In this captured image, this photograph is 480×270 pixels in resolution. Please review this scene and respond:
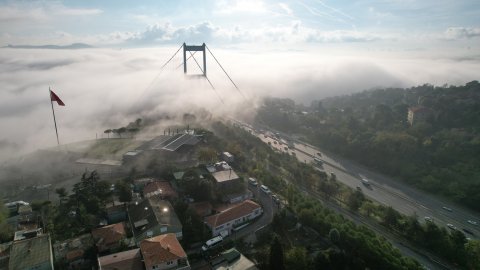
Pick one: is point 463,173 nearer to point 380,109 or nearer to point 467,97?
point 380,109

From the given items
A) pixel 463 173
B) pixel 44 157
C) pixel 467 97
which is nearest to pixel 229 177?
pixel 44 157

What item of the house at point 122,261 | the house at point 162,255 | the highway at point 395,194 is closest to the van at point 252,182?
the house at point 162,255

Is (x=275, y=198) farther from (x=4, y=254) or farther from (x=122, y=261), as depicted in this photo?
(x=4, y=254)

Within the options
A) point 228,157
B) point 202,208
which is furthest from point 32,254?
point 228,157

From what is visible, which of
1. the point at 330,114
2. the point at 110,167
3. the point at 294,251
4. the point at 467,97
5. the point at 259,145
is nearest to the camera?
the point at 294,251

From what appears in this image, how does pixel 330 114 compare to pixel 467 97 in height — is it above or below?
below

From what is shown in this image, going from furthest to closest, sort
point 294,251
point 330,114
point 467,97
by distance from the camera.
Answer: point 330,114, point 467,97, point 294,251
